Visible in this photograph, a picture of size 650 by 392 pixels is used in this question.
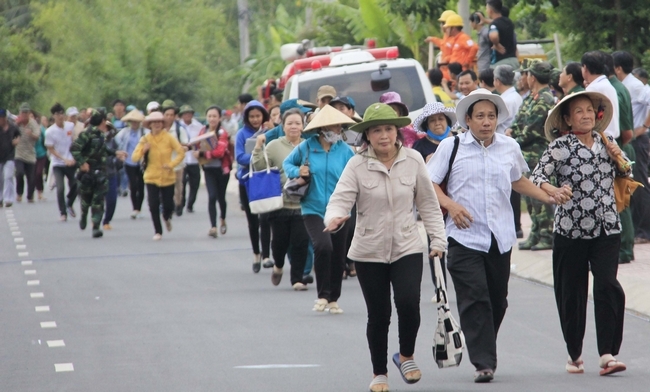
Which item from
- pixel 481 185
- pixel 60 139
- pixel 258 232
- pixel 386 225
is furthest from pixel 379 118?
pixel 60 139

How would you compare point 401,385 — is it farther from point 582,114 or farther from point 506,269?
point 582,114

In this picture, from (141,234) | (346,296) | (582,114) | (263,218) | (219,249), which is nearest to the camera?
(582,114)

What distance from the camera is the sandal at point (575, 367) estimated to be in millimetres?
7852

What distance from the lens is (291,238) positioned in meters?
12.3

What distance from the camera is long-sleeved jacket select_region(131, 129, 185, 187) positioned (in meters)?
17.7

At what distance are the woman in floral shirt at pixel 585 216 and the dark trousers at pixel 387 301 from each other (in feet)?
3.41

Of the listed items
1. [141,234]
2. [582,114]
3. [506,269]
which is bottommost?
[141,234]

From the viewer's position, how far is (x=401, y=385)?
7.69 metres

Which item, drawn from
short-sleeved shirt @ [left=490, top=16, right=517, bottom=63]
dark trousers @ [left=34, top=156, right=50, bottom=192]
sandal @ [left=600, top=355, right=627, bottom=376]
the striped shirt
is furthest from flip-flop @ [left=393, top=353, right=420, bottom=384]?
dark trousers @ [left=34, top=156, right=50, bottom=192]

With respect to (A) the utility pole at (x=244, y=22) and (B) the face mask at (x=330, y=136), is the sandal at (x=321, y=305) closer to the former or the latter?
(B) the face mask at (x=330, y=136)

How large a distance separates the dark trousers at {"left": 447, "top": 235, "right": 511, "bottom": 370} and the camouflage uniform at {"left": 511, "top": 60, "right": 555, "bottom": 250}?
5.50 meters

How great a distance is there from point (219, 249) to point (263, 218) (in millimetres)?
3199

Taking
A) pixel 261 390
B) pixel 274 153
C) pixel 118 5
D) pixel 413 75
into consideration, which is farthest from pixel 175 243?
pixel 118 5

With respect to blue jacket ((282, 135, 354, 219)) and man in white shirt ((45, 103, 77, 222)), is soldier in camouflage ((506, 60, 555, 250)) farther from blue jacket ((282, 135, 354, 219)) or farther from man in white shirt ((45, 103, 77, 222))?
man in white shirt ((45, 103, 77, 222))
